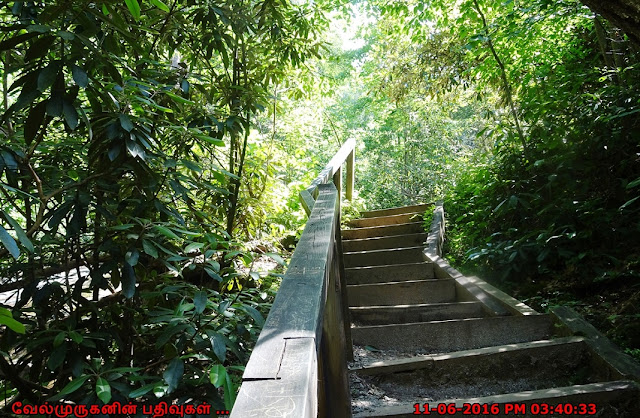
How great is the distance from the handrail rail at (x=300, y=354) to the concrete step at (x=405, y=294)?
208 centimetres

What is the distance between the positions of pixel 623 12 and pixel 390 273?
307 centimetres

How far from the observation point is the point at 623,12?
1605 millimetres

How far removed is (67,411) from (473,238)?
363 centimetres

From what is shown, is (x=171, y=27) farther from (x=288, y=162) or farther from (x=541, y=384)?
(x=541, y=384)

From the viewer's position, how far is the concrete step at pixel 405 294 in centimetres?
388

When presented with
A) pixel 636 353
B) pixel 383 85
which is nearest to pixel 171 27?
pixel 636 353

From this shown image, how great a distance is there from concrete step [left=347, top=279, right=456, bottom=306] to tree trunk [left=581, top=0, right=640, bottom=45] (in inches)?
98.9

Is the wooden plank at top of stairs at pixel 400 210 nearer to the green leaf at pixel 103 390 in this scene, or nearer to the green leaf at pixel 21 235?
the green leaf at pixel 103 390

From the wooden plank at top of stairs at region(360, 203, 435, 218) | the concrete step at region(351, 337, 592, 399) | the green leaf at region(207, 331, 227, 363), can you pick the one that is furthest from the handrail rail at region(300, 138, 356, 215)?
the green leaf at region(207, 331, 227, 363)

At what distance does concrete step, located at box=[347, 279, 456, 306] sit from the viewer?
3883 mm

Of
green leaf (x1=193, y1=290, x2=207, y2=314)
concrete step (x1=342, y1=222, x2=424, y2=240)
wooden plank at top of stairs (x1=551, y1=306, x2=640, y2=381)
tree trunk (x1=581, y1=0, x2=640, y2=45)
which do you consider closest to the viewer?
tree trunk (x1=581, y1=0, x2=640, y2=45)

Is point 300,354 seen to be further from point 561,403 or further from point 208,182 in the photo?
point 208,182

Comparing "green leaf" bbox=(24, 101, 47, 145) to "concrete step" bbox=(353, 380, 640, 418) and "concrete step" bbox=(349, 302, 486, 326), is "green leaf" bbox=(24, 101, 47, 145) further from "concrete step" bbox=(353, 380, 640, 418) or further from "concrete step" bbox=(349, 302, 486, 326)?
"concrete step" bbox=(349, 302, 486, 326)
